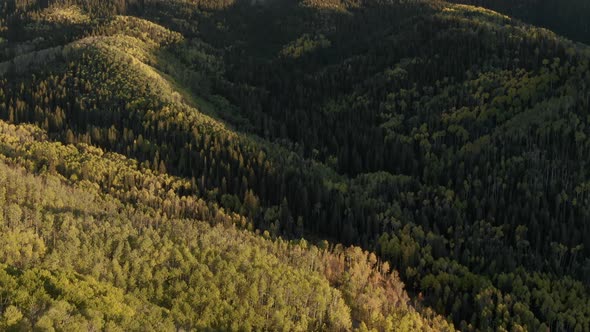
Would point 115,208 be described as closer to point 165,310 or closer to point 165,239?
point 165,239

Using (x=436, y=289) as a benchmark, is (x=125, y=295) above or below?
above

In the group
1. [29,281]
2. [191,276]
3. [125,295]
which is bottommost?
[191,276]

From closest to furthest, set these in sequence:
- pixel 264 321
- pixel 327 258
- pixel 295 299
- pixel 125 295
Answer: pixel 125 295, pixel 264 321, pixel 295 299, pixel 327 258

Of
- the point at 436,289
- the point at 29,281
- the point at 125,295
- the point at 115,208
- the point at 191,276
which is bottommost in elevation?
the point at 436,289

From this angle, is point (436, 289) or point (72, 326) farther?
point (436, 289)

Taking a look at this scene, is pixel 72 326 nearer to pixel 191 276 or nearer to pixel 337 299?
pixel 191 276

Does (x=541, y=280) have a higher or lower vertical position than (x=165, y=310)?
lower

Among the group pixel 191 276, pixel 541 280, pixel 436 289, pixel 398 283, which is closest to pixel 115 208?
pixel 191 276

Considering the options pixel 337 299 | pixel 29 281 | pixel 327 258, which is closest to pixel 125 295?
pixel 29 281

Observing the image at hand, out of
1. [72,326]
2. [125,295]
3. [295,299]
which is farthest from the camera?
[295,299]
